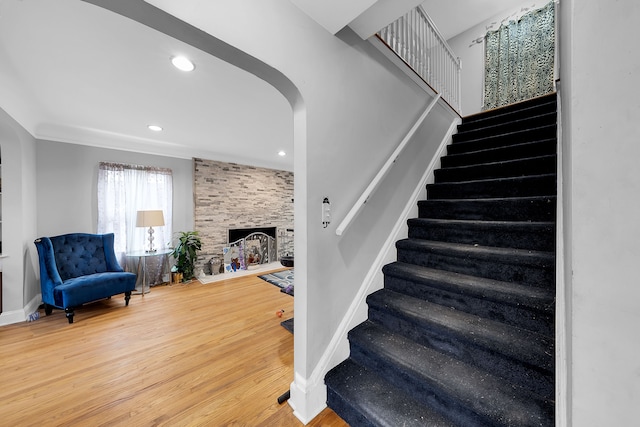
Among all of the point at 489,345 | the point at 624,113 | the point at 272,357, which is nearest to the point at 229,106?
the point at 272,357

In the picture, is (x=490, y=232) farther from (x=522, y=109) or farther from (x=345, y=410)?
(x=522, y=109)

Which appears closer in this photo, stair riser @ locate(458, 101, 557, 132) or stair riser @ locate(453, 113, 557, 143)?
stair riser @ locate(453, 113, 557, 143)

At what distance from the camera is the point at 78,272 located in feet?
10.4

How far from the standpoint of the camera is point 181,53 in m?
1.72

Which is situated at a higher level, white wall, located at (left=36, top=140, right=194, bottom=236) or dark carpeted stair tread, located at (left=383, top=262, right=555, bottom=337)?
white wall, located at (left=36, top=140, right=194, bottom=236)

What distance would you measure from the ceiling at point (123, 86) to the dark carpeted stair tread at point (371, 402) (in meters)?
2.44

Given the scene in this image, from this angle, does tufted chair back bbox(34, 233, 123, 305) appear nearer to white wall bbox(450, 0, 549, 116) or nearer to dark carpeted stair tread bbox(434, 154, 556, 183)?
dark carpeted stair tread bbox(434, 154, 556, 183)

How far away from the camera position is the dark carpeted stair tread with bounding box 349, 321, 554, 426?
100 centimetres

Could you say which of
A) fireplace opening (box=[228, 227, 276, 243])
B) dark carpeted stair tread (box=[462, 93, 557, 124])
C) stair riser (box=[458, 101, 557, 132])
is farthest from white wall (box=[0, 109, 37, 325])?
dark carpeted stair tread (box=[462, 93, 557, 124])

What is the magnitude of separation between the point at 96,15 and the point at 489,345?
2.89 m

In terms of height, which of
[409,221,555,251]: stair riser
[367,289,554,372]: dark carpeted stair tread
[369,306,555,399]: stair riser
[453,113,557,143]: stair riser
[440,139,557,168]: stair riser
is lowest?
[369,306,555,399]: stair riser

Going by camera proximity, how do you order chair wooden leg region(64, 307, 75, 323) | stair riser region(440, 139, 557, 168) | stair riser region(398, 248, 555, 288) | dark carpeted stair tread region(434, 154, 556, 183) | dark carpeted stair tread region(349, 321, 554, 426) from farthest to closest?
1. chair wooden leg region(64, 307, 75, 323)
2. stair riser region(440, 139, 557, 168)
3. dark carpeted stair tread region(434, 154, 556, 183)
4. stair riser region(398, 248, 555, 288)
5. dark carpeted stair tread region(349, 321, 554, 426)

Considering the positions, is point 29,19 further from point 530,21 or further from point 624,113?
point 530,21

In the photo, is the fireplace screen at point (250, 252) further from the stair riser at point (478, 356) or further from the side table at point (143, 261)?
the stair riser at point (478, 356)
